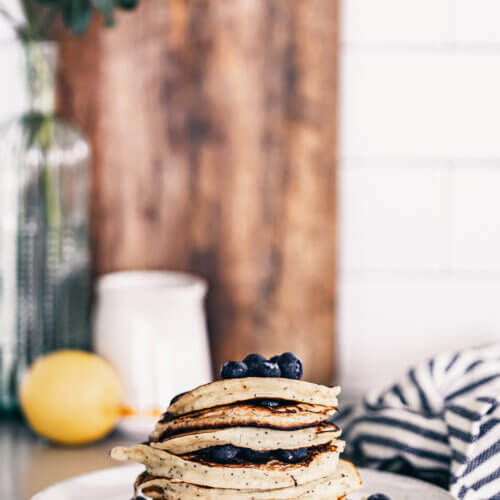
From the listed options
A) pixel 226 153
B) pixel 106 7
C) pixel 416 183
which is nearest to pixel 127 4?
pixel 106 7

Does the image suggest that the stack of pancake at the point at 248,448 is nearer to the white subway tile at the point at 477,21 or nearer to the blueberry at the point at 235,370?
the blueberry at the point at 235,370

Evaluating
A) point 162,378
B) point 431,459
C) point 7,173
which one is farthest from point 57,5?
point 431,459

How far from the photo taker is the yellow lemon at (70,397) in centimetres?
99

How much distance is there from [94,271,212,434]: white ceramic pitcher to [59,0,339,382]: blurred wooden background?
141 millimetres

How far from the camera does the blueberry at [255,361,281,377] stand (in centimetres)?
67

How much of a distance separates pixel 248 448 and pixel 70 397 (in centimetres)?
42

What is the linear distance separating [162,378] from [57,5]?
23.5 inches

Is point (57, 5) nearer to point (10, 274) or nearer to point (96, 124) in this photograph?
point (96, 124)

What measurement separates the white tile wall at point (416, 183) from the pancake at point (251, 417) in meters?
0.55

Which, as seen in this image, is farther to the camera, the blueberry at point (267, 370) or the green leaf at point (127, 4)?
the green leaf at point (127, 4)

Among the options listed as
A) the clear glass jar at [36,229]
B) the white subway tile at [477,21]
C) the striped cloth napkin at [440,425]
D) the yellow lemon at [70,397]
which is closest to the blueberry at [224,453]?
the striped cloth napkin at [440,425]

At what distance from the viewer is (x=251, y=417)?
2.13ft

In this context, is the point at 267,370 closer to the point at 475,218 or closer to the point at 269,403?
the point at 269,403

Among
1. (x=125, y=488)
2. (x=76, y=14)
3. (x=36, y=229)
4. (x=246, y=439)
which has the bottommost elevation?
(x=125, y=488)
